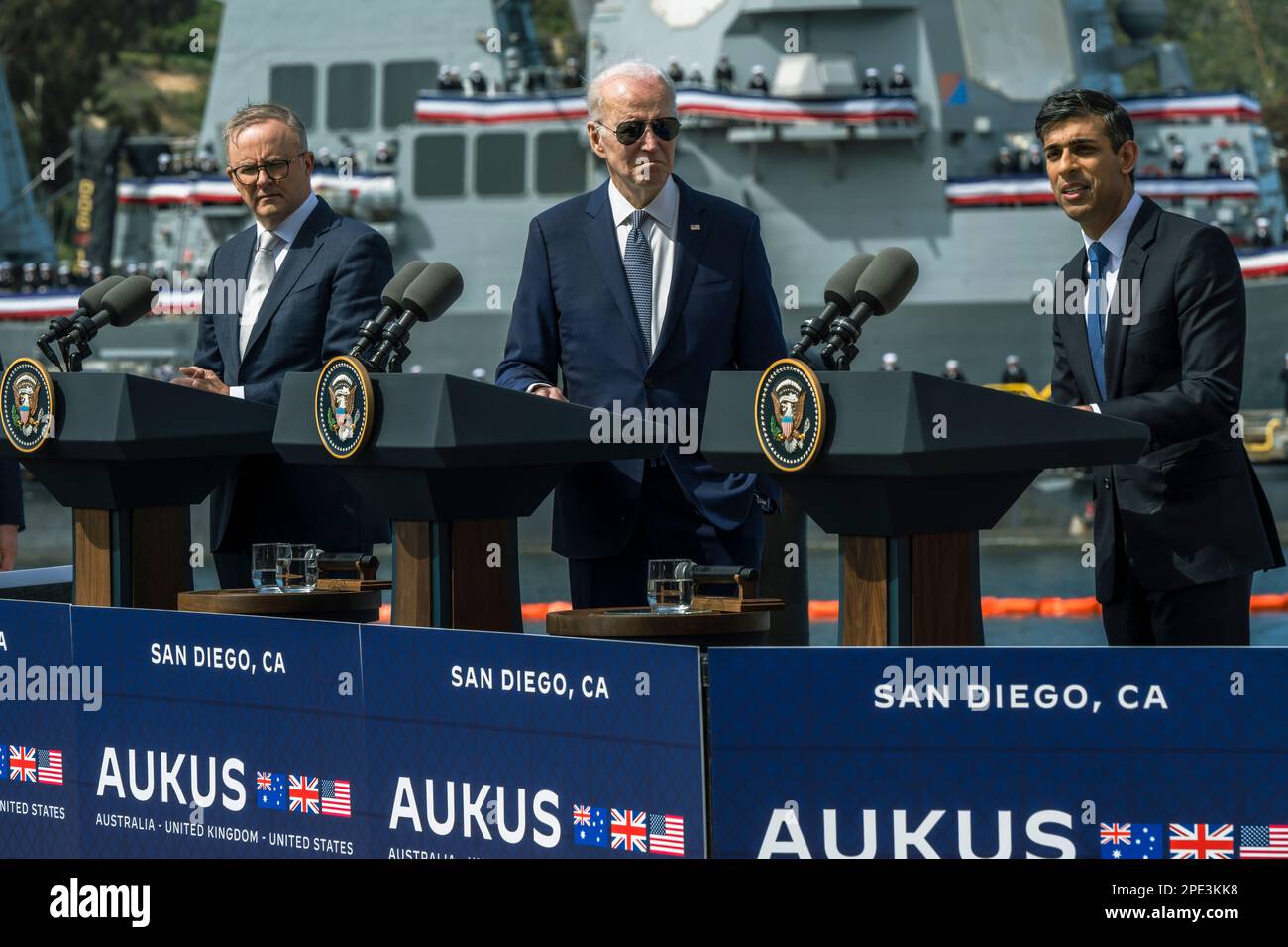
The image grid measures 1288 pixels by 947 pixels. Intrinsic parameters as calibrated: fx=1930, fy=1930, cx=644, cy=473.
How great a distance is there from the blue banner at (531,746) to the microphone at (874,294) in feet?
2.24

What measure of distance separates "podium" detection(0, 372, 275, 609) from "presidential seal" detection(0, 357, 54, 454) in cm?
2

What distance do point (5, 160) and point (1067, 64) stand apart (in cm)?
1751

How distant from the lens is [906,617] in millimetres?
3348

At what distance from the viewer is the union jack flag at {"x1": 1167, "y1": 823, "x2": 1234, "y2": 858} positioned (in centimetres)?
293

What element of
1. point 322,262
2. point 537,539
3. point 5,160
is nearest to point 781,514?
point 322,262

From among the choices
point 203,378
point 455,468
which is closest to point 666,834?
point 455,468

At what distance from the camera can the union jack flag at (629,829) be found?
316 cm

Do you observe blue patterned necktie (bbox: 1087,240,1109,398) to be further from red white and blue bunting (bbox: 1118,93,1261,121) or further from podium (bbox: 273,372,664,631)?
red white and blue bunting (bbox: 1118,93,1261,121)

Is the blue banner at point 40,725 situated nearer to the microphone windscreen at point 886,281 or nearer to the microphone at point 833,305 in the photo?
the microphone at point 833,305

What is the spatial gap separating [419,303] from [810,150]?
2028 centimetres

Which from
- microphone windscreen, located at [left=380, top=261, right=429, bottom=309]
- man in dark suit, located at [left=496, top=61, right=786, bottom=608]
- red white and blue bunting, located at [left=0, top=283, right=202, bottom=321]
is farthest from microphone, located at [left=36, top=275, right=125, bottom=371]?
red white and blue bunting, located at [left=0, top=283, right=202, bottom=321]

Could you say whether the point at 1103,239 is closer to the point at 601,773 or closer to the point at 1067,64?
the point at 601,773

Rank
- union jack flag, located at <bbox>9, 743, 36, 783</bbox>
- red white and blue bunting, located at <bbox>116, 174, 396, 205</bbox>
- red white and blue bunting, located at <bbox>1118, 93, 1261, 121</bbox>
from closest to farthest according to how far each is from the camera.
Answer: union jack flag, located at <bbox>9, 743, 36, 783</bbox>, red white and blue bunting, located at <bbox>1118, 93, 1261, 121</bbox>, red white and blue bunting, located at <bbox>116, 174, 396, 205</bbox>

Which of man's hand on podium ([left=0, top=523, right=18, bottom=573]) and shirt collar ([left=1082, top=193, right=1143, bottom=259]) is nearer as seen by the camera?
shirt collar ([left=1082, top=193, right=1143, bottom=259])
